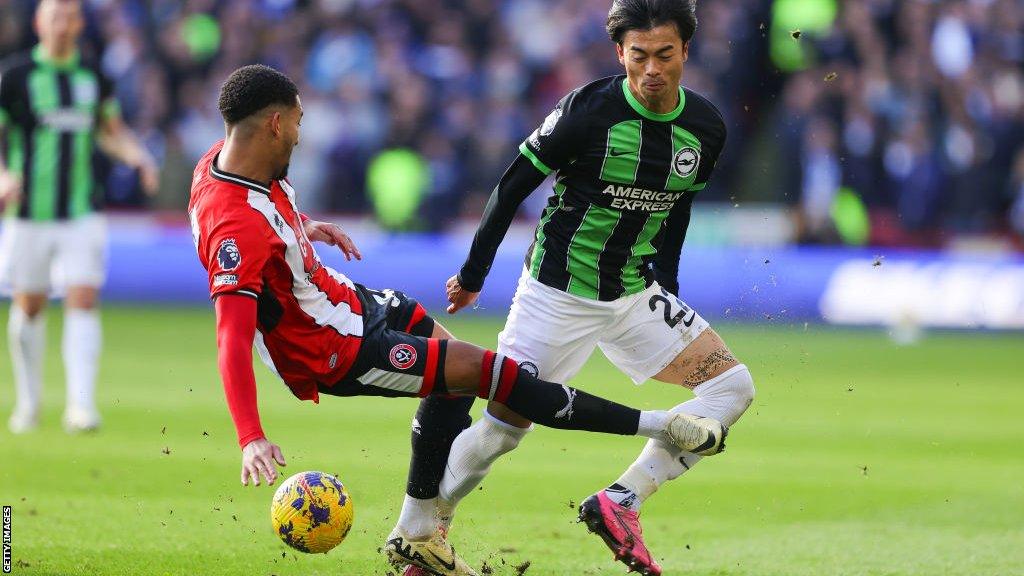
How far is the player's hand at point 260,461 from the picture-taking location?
16.0 feet

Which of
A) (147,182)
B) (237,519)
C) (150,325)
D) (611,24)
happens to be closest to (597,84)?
(611,24)

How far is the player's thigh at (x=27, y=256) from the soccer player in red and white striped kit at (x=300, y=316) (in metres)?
4.65

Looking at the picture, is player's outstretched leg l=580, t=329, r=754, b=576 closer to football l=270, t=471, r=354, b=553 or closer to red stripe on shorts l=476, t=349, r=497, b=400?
red stripe on shorts l=476, t=349, r=497, b=400

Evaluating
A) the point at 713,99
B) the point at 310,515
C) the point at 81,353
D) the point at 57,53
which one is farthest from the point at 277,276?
the point at 713,99

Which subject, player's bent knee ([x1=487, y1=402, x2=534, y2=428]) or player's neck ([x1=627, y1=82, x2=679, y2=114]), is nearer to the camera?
player's neck ([x1=627, y1=82, x2=679, y2=114])

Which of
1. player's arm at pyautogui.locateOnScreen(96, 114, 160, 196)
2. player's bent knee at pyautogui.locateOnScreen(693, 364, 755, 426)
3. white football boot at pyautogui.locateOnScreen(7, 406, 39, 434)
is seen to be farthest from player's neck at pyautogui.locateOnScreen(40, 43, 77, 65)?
player's bent knee at pyautogui.locateOnScreen(693, 364, 755, 426)

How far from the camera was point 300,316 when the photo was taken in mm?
5562

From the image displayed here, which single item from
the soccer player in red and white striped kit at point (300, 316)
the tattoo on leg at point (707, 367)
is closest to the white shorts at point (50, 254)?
the soccer player in red and white striped kit at point (300, 316)

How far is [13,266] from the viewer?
10031 mm

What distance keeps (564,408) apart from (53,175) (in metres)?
5.84

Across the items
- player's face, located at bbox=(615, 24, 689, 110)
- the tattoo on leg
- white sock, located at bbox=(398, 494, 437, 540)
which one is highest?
player's face, located at bbox=(615, 24, 689, 110)

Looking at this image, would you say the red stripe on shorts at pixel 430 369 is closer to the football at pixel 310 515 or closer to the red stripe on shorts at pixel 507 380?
the red stripe on shorts at pixel 507 380

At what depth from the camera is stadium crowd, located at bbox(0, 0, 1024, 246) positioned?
16.7 metres

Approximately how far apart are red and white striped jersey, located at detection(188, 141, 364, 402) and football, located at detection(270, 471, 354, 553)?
1.33 ft
